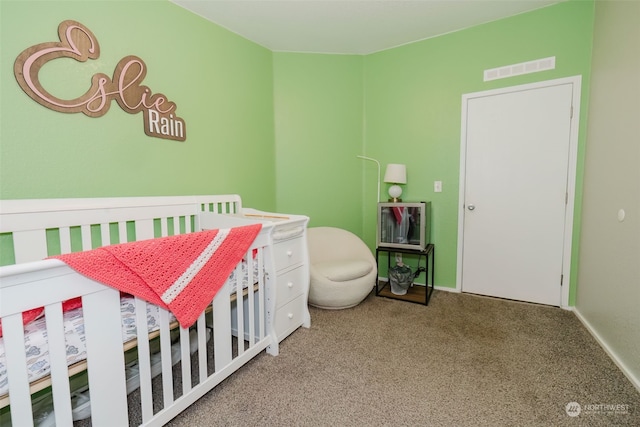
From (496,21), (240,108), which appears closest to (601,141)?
(496,21)

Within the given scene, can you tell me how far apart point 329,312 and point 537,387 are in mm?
1297

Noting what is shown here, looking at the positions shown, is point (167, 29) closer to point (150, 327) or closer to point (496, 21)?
point (150, 327)

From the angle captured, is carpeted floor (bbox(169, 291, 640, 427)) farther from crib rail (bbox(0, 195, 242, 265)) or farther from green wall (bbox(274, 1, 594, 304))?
crib rail (bbox(0, 195, 242, 265))

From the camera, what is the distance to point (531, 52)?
7.41 feet

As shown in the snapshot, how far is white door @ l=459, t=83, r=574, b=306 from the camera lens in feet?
7.36

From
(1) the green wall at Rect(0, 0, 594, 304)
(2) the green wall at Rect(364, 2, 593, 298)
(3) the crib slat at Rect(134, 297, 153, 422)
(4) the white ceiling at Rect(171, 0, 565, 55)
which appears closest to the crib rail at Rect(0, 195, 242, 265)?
(1) the green wall at Rect(0, 0, 594, 304)

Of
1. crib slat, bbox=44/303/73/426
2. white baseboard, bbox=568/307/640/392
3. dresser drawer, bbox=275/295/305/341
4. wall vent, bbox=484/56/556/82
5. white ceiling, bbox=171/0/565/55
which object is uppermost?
white ceiling, bbox=171/0/565/55

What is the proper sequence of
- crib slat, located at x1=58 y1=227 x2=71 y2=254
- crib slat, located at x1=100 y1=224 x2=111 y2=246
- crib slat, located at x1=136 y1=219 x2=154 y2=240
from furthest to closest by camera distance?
crib slat, located at x1=136 y1=219 x2=154 y2=240, crib slat, located at x1=100 y1=224 x2=111 y2=246, crib slat, located at x1=58 y1=227 x2=71 y2=254

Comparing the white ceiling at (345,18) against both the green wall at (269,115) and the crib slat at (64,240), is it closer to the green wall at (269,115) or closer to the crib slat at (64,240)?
the green wall at (269,115)

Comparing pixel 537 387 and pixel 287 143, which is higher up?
pixel 287 143

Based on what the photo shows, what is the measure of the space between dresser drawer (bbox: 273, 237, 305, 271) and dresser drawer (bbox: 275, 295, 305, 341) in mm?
260

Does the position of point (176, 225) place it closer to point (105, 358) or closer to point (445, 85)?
point (105, 358)

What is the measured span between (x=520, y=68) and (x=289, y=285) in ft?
7.91

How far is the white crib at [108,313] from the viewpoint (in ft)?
2.61
